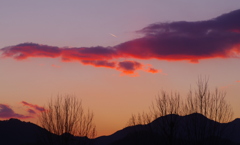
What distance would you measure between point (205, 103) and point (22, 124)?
→ 158 m

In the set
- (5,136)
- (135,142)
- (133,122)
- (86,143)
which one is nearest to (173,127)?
(86,143)

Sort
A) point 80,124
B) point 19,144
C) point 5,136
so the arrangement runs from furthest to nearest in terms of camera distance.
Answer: point 5,136 → point 19,144 → point 80,124

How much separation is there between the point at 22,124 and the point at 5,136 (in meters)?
13.3

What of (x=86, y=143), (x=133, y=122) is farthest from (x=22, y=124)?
(x=86, y=143)

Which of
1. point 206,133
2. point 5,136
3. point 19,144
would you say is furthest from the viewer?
point 5,136

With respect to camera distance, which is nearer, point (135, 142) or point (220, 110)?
point (220, 110)

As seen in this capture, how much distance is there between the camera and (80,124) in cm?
2567

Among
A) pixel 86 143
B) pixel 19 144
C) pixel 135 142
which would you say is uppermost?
pixel 86 143

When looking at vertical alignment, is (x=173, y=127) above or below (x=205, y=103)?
below

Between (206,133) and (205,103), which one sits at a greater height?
(205,103)

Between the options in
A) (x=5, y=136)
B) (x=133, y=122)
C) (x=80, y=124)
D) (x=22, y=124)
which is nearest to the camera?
(x=80, y=124)

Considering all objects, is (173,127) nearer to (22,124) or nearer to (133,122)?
(133,122)

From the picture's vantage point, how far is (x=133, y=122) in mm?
49062

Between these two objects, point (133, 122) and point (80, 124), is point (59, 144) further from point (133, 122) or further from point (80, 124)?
point (133, 122)
